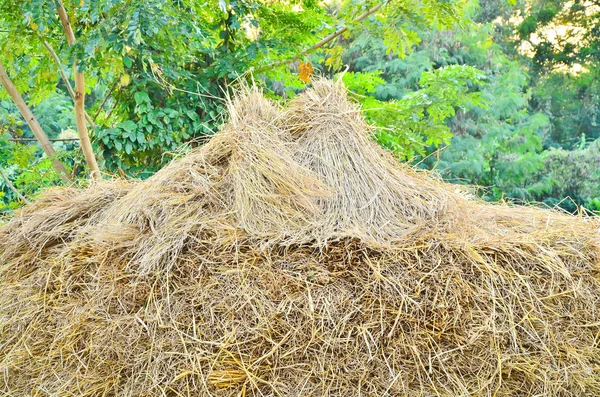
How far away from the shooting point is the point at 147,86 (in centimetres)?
446

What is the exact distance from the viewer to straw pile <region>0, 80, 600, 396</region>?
78.9 inches

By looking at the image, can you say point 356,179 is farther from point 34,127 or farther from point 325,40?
point 34,127

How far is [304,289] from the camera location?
208cm

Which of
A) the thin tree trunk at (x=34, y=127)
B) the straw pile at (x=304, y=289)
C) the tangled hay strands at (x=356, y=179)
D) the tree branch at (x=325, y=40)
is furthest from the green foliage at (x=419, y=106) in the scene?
the thin tree trunk at (x=34, y=127)

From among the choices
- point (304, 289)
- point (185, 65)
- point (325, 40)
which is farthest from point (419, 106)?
point (304, 289)

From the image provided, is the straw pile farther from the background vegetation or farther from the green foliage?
the green foliage

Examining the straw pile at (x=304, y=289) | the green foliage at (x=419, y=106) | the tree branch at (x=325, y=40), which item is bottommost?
the green foliage at (x=419, y=106)

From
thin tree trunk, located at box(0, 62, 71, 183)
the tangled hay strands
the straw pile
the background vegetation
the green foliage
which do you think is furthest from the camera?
the green foliage

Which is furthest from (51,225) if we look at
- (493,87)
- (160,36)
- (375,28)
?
(493,87)

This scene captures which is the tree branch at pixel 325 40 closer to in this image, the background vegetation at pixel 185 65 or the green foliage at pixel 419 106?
the background vegetation at pixel 185 65

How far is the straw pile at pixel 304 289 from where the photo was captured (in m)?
2.00

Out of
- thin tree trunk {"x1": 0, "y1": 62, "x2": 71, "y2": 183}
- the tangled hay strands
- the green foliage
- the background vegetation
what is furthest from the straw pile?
the green foliage

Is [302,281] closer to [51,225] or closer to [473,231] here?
[473,231]

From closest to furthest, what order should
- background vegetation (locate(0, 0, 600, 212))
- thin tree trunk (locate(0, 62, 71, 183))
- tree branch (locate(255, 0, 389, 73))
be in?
background vegetation (locate(0, 0, 600, 212))
thin tree trunk (locate(0, 62, 71, 183))
tree branch (locate(255, 0, 389, 73))
